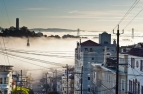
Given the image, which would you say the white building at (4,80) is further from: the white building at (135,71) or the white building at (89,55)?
the white building at (135,71)

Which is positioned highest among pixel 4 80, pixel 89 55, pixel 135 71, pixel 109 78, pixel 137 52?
pixel 137 52

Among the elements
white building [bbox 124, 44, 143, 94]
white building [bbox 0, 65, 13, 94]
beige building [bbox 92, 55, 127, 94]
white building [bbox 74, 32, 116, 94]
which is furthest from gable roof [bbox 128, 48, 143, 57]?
white building [bbox 74, 32, 116, 94]

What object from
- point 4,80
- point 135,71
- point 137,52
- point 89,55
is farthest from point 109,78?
point 89,55

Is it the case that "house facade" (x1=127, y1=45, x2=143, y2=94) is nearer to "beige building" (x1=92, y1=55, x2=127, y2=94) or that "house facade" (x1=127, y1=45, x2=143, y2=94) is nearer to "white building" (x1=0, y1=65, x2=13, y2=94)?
"beige building" (x1=92, y1=55, x2=127, y2=94)

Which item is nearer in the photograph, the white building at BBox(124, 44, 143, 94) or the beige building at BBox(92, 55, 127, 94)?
the white building at BBox(124, 44, 143, 94)

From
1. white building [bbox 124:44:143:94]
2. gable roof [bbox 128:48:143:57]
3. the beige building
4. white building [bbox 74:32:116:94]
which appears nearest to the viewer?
white building [bbox 124:44:143:94]

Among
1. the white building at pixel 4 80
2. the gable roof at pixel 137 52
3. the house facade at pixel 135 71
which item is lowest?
the white building at pixel 4 80

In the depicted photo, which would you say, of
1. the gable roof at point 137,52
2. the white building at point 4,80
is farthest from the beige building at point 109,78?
the white building at point 4,80

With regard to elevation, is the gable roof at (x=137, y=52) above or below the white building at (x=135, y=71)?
above

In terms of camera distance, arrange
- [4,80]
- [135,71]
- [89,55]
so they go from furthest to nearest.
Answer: [89,55], [4,80], [135,71]

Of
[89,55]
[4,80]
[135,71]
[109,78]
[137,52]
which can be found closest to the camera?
[137,52]

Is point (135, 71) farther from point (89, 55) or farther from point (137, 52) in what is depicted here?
point (89, 55)
